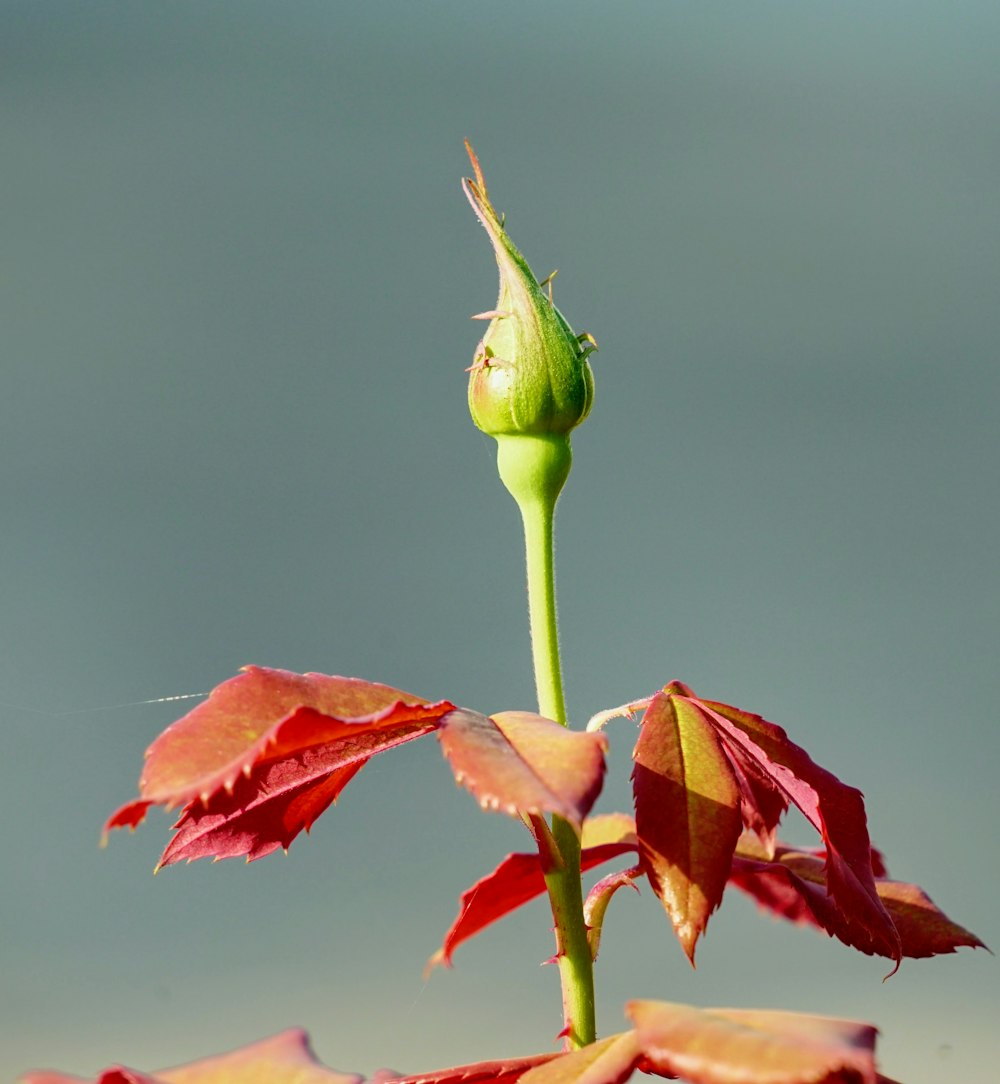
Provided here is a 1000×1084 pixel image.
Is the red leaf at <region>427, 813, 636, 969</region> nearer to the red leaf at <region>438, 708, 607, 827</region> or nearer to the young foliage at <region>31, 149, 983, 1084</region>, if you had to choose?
the young foliage at <region>31, 149, 983, 1084</region>

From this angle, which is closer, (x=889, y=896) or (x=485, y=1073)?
(x=485, y=1073)

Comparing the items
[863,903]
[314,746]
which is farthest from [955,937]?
[314,746]

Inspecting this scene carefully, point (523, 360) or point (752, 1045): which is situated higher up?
point (523, 360)

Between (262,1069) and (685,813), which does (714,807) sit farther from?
(262,1069)

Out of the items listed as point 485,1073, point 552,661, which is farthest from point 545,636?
point 485,1073

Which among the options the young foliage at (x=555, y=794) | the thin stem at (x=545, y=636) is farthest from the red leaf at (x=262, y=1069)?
the thin stem at (x=545, y=636)

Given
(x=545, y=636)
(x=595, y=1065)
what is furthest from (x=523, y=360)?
(x=595, y=1065)

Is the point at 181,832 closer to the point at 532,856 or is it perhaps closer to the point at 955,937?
the point at 532,856
